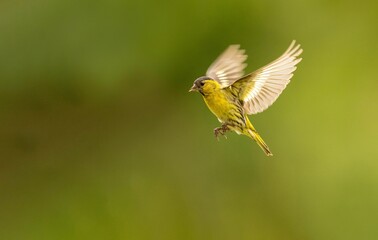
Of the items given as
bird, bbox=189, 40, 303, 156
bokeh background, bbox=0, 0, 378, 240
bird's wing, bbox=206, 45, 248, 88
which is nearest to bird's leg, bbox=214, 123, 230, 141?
bird, bbox=189, 40, 303, 156

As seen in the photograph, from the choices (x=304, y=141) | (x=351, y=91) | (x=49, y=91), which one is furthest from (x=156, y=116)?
(x=351, y=91)

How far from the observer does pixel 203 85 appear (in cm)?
72

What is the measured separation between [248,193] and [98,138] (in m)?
0.76

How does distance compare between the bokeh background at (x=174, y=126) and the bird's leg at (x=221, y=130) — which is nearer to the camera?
the bird's leg at (x=221, y=130)

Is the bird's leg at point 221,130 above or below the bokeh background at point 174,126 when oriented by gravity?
below

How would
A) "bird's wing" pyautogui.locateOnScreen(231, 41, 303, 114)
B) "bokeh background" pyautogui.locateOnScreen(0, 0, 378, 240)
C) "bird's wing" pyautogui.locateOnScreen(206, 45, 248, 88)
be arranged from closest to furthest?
"bird's wing" pyautogui.locateOnScreen(231, 41, 303, 114) < "bird's wing" pyautogui.locateOnScreen(206, 45, 248, 88) < "bokeh background" pyautogui.locateOnScreen(0, 0, 378, 240)

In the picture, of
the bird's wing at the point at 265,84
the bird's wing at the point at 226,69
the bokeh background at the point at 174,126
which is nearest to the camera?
the bird's wing at the point at 265,84

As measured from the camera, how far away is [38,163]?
3.07 metres

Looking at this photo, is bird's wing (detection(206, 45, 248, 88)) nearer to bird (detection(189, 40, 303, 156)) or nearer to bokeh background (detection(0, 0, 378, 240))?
bird (detection(189, 40, 303, 156))

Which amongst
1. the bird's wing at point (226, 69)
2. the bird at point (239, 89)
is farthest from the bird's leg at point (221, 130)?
the bird's wing at point (226, 69)

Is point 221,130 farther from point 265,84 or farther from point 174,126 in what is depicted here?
point 174,126

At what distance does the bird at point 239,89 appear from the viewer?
72cm

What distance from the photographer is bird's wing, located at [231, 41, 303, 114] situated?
2.27ft

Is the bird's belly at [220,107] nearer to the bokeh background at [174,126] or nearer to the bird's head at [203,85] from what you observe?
the bird's head at [203,85]
